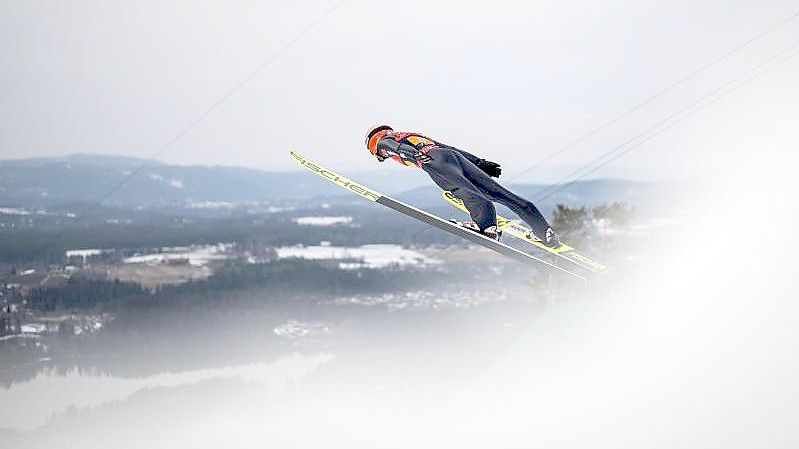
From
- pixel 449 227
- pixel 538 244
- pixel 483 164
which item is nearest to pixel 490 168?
pixel 483 164

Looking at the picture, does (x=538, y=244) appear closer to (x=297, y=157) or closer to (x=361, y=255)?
(x=297, y=157)

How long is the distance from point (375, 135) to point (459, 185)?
1.35 m

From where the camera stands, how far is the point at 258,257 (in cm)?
7062

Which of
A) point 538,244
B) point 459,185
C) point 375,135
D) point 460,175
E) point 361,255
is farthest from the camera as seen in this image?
point 361,255

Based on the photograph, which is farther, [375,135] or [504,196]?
[375,135]

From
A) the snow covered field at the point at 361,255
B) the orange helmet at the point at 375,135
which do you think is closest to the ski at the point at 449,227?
the orange helmet at the point at 375,135

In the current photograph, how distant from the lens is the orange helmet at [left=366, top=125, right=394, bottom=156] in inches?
408

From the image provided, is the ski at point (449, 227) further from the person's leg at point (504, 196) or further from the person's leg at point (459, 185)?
the person's leg at point (504, 196)

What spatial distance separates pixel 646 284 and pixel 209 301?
60.7 m

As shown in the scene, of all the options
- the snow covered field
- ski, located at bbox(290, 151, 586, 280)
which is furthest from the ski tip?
the snow covered field

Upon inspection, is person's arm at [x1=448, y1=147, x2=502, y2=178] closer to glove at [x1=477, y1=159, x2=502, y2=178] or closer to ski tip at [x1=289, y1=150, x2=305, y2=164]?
glove at [x1=477, y1=159, x2=502, y2=178]

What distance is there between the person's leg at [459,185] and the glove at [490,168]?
0.90 ft

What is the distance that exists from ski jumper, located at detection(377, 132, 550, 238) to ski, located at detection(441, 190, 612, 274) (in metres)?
0.26

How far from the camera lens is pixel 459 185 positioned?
A: 32.9ft
